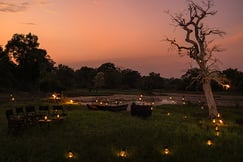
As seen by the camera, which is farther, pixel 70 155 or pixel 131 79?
pixel 131 79

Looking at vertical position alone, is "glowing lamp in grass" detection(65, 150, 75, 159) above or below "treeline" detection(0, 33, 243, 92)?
below

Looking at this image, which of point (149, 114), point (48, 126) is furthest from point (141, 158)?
point (149, 114)

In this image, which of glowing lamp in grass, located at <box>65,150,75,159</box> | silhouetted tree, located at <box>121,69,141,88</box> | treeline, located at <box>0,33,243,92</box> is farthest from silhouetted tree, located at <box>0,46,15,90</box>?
glowing lamp in grass, located at <box>65,150,75,159</box>

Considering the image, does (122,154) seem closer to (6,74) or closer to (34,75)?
(6,74)

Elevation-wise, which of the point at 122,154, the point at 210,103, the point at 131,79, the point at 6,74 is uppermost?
the point at 6,74

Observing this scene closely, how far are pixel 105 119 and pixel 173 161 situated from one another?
37.4 ft

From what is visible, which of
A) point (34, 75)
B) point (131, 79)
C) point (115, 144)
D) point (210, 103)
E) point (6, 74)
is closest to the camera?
point (115, 144)

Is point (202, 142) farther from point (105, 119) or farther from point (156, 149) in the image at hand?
point (105, 119)

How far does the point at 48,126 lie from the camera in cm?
1819

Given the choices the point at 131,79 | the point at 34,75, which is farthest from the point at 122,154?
the point at 131,79

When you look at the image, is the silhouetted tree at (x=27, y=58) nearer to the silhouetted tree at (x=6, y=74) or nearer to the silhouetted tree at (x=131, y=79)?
the silhouetted tree at (x=6, y=74)

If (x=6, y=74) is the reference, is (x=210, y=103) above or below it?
below

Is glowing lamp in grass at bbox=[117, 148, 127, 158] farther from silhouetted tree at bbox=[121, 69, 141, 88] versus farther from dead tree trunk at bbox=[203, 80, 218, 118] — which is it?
silhouetted tree at bbox=[121, 69, 141, 88]

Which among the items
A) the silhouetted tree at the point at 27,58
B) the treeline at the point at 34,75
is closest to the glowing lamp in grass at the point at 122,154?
the treeline at the point at 34,75
